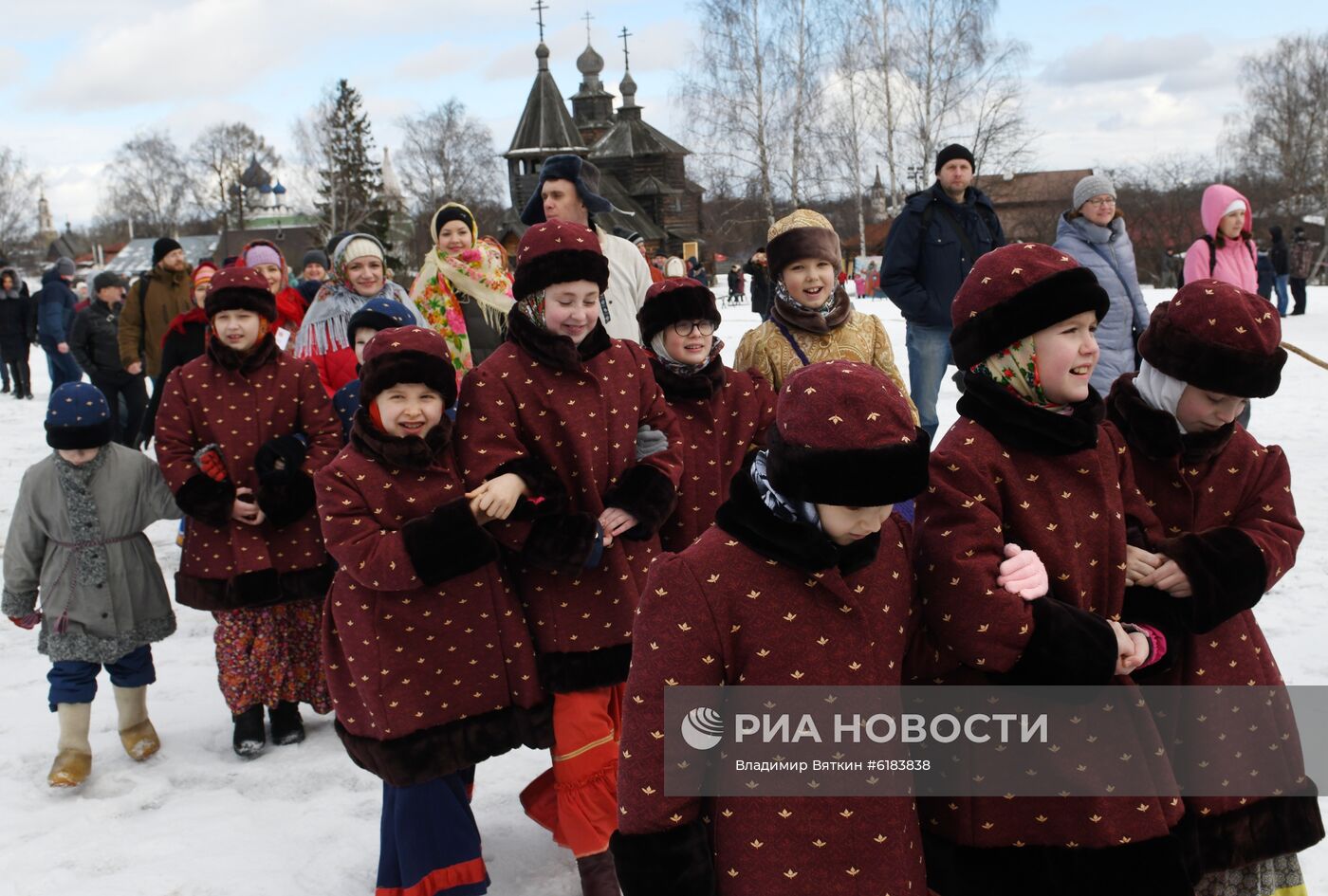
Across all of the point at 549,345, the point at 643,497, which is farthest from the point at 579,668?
the point at 549,345

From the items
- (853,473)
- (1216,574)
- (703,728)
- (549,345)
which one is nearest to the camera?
(853,473)

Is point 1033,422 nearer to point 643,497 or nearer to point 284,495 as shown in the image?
point 643,497

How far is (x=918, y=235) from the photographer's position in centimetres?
669

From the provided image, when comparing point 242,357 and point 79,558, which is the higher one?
point 242,357

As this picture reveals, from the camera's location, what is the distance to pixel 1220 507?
2424 millimetres

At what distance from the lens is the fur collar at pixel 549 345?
3088 millimetres

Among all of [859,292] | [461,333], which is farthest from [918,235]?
[859,292]

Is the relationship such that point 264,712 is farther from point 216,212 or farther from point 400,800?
point 216,212

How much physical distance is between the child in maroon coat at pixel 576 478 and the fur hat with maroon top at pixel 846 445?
1277 mm

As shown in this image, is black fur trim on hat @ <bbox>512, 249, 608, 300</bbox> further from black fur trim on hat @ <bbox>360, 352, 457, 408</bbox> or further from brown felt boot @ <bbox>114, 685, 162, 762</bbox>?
brown felt boot @ <bbox>114, 685, 162, 762</bbox>

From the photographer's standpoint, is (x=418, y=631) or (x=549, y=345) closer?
(x=418, y=631)

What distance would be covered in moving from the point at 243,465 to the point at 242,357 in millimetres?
411

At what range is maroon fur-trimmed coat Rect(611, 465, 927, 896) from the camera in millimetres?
1873

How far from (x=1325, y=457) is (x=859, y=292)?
2693 cm
